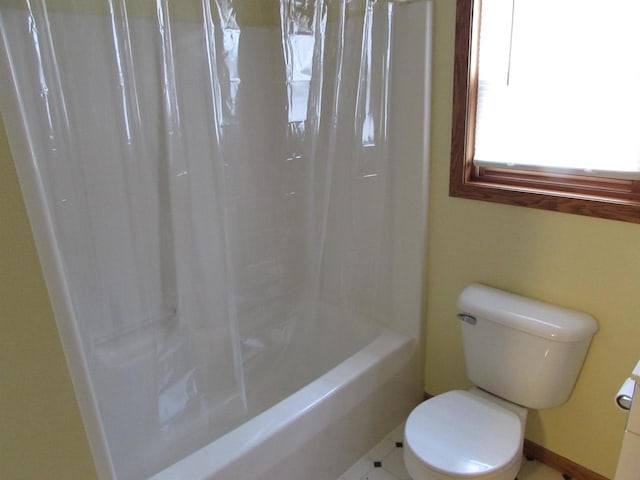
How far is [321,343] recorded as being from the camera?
2217 millimetres

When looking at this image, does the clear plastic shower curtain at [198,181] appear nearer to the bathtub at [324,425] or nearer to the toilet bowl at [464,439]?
the bathtub at [324,425]

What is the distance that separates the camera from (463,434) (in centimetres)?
150

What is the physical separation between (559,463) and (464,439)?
62 cm

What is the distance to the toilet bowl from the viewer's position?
1382 millimetres

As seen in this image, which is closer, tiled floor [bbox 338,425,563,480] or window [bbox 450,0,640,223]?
window [bbox 450,0,640,223]

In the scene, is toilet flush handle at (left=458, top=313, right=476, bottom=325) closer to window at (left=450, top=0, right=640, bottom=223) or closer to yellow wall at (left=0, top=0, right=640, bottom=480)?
yellow wall at (left=0, top=0, right=640, bottom=480)

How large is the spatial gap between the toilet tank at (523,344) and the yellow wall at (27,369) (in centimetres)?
134

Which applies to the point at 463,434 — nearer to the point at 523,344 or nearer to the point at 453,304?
the point at 523,344

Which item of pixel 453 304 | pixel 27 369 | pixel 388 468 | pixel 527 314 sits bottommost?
pixel 388 468

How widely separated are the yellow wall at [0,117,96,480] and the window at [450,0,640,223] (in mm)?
1461

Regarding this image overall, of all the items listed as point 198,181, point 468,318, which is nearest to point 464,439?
point 468,318

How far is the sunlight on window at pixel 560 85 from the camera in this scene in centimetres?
137

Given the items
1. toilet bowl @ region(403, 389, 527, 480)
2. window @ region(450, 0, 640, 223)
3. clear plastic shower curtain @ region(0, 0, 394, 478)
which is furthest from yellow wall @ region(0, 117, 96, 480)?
window @ region(450, 0, 640, 223)

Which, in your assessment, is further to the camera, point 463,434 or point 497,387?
point 497,387
